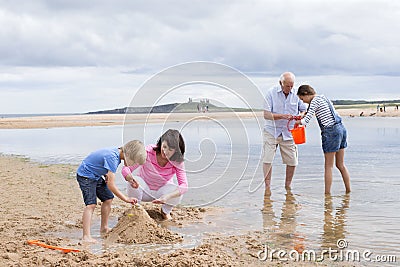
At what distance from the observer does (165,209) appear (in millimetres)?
6051

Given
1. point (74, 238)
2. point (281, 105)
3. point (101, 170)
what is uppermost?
point (281, 105)

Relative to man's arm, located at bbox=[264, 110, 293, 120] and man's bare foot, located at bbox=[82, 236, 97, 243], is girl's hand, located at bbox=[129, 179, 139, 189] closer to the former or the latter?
man's bare foot, located at bbox=[82, 236, 97, 243]

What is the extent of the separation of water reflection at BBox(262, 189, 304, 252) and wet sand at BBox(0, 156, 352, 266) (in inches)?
2.2

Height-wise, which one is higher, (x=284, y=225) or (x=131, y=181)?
(x=131, y=181)

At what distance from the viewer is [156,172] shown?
5.84m

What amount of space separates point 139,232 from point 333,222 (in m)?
2.38

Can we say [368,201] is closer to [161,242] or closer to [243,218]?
[243,218]

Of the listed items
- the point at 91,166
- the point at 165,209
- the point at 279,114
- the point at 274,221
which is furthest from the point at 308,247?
the point at 279,114

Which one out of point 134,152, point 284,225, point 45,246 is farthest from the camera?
point 284,225

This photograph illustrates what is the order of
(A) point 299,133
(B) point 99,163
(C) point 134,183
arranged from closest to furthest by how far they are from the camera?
(B) point 99,163
(C) point 134,183
(A) point 299,133

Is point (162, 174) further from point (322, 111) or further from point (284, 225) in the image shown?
point (322, 111)

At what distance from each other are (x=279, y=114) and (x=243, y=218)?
2243 millimetres

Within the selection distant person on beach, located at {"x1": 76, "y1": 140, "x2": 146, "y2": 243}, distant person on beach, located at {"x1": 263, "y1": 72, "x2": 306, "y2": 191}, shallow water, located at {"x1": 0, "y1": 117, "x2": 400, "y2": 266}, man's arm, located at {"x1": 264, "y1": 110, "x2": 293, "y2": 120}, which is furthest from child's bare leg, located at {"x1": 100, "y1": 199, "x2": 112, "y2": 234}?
man's arm, located at {"x1": 264, "y1": 110, "x2": 293, "y2": 120}

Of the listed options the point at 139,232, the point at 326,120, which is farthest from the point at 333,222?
the point at 139,232
